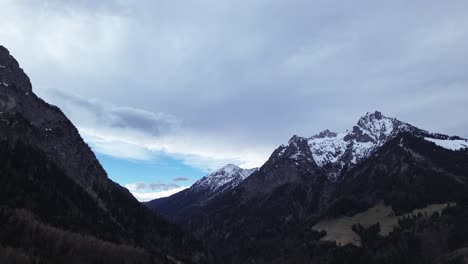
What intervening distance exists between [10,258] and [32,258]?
1116 cm

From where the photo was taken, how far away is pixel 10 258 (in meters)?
183

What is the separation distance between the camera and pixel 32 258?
635 ft
